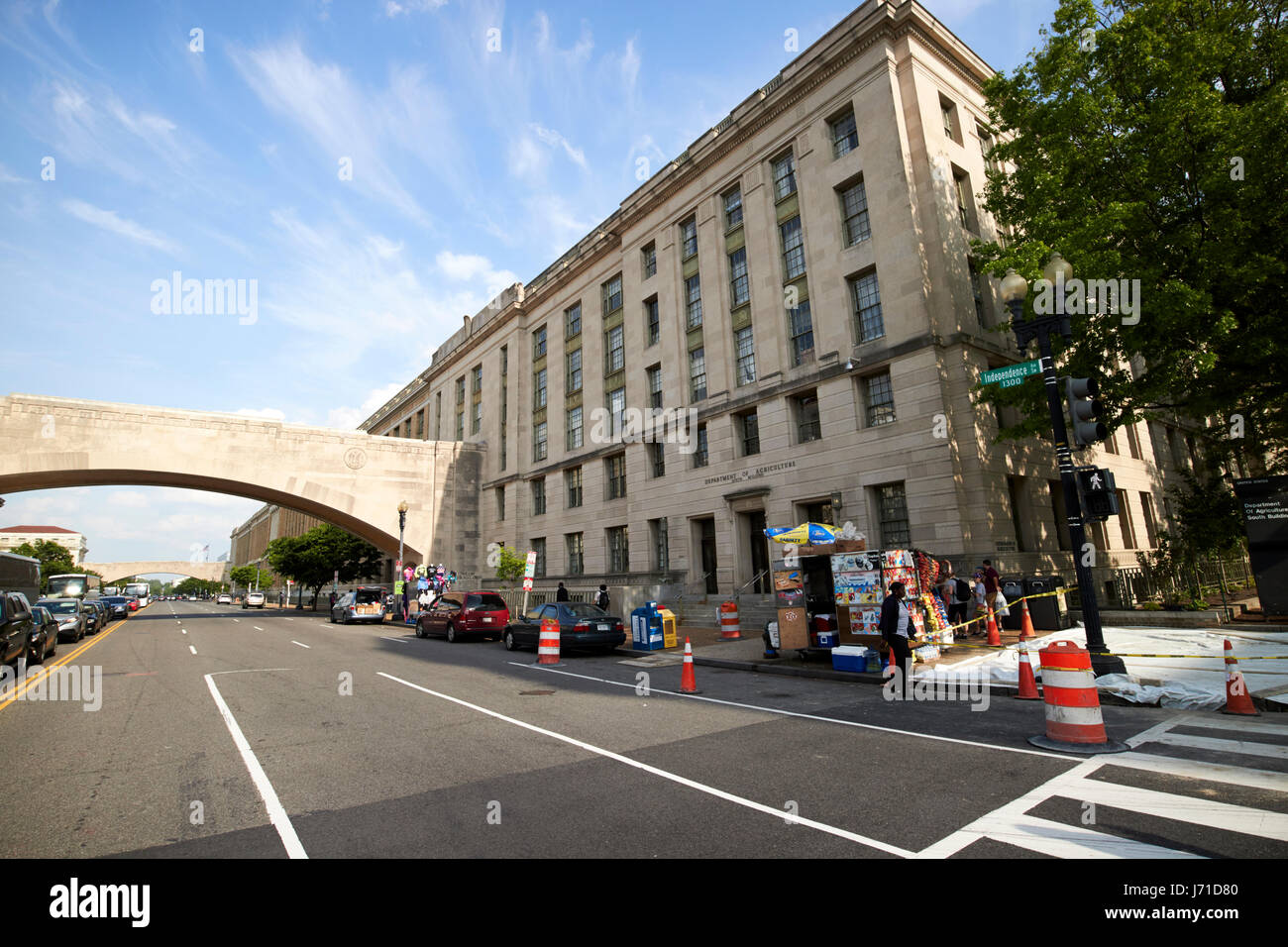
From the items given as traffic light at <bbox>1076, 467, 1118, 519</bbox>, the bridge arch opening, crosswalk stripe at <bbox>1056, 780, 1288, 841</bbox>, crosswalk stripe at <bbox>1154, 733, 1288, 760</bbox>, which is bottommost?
crosswalk stripe at <bbox>1154, 733, 1288, 760</bbox>

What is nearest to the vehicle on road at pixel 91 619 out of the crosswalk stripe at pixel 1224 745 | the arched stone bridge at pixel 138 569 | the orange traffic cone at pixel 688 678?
the orange traffic cone at pixel 688 678

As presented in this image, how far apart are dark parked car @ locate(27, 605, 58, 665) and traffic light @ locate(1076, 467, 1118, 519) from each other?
843 inches

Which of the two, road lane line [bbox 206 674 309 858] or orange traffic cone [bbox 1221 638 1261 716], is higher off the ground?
road lane line [bbox 206 674 309 858]

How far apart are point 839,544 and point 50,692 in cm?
1569

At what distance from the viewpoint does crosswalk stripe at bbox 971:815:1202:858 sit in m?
4.07

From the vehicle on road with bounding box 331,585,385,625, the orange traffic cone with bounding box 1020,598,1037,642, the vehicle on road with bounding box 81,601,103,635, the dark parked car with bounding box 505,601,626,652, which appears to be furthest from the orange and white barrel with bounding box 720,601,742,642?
the vehicle on road with bounding box 81,601,103,635

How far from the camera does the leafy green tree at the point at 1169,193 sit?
1432 cm

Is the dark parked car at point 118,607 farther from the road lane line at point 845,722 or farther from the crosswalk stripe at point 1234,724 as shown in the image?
the crosswalk stripe at point 1234,724

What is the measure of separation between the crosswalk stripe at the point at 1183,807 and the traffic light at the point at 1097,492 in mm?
4847

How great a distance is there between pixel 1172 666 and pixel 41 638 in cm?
2478

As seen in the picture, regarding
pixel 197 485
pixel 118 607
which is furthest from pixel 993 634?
pixel 118 607

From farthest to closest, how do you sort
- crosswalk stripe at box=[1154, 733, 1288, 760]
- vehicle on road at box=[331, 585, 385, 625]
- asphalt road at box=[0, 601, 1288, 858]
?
1. vehicle on road at box=[331, 585, 385, 625]
2. crosswalk stripe at box=[1154, 733, 1288, 760]
3. asphalt road at box=[0, 601, 1288, 858]

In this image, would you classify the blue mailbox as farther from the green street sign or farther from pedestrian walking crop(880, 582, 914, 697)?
the green street sign
